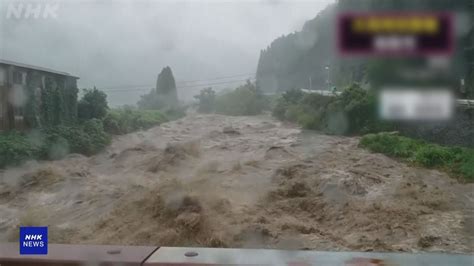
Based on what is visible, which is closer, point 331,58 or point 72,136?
point 331,58

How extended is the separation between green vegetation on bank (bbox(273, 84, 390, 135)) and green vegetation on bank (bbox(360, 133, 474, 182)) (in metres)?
0.15

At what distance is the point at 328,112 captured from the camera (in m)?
2.93

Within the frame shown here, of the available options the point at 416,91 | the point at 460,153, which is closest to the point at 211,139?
the point at 460,153

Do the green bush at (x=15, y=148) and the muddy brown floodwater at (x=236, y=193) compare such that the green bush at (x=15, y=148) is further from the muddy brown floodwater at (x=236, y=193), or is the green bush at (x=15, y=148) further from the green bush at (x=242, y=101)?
the green bush at (x=242, y=101)

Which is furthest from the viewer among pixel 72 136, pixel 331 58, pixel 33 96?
pixel 72 136

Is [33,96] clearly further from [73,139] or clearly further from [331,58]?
[331,58]

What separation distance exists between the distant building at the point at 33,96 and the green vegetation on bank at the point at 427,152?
204 centimetres

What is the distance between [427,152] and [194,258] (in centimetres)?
220

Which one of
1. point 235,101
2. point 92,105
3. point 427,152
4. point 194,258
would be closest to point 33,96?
point 92,105

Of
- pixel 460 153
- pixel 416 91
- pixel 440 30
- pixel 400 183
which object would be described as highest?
pixel 440 30

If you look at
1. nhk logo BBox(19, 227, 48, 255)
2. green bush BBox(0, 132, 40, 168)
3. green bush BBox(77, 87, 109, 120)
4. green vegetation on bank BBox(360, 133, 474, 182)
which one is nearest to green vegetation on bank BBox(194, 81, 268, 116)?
green bush BBox(77, 87, 109, 120)

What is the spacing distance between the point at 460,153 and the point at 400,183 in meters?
1.38

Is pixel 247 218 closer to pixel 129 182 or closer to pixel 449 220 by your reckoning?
pixel 129 182

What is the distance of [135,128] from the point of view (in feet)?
10.4
